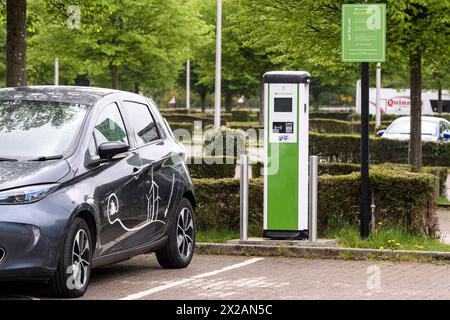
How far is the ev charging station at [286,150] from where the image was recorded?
41.8 ft

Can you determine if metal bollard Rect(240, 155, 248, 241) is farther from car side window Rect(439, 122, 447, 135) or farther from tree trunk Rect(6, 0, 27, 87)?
car side window Rect(439, 122, 447, 135)

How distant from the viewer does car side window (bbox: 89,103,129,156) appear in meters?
9.72

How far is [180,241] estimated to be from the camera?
1120 cm

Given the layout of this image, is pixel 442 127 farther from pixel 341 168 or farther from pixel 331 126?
pixel 331 126

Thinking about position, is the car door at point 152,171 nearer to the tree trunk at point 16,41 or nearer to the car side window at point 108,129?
the car side window at point 108,129

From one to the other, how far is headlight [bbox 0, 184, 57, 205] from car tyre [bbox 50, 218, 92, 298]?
352 millimetres

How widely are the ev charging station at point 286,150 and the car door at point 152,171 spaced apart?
1.89 metres

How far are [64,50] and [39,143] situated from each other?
31.5 metres

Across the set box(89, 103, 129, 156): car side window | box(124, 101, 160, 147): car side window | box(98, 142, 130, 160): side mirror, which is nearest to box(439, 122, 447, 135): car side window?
box(124, 101, 160, 147): car side window

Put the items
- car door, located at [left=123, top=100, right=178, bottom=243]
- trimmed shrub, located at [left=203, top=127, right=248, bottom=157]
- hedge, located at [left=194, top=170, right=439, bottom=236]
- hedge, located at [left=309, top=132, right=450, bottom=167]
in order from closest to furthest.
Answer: car door, located at [left=123, top=100, right=178, bottom=243], hedge, located at [left=194, top=170, right=439, bottom=236], trimmed shrub, located at [left=203, top=127, right=248, bottom=157], hedge, located at [left=309, top=132, right=450, bottom=167]

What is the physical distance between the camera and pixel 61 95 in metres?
10.2

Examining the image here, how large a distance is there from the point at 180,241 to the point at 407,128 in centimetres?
2181
